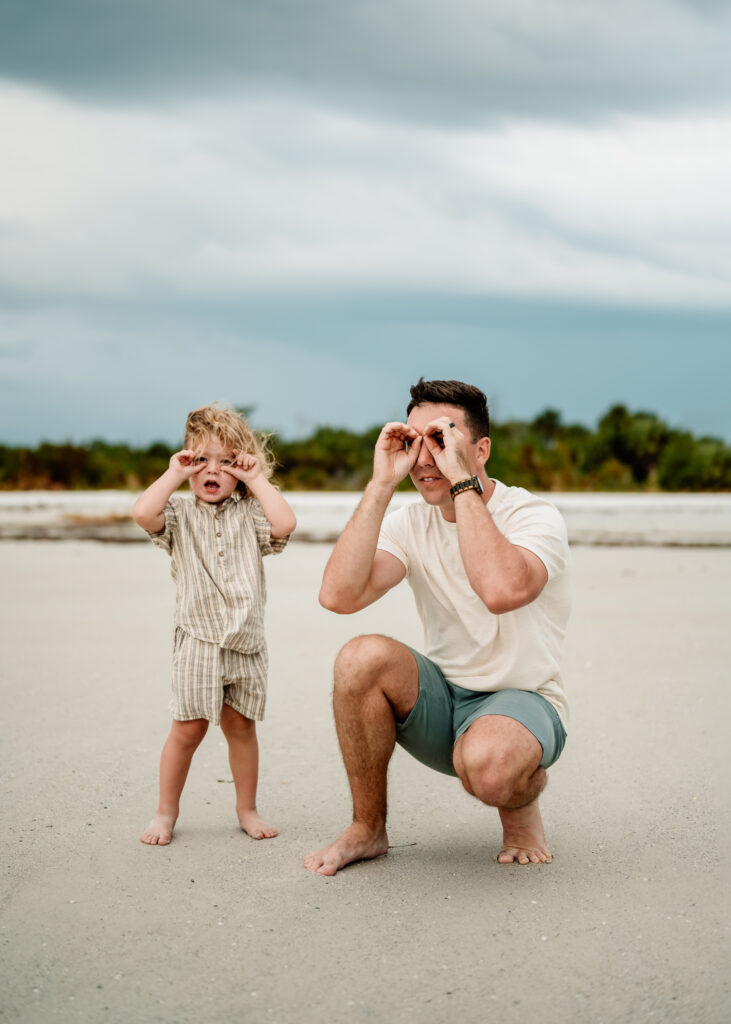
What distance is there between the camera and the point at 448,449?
3.69 metres

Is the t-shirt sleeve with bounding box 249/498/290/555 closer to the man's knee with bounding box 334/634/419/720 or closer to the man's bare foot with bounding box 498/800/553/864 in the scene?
the man's knee with bounding box 334/634/419/720

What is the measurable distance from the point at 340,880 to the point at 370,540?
3.71 feet

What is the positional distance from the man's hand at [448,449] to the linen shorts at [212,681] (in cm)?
101

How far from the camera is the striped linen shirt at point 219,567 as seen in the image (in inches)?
155

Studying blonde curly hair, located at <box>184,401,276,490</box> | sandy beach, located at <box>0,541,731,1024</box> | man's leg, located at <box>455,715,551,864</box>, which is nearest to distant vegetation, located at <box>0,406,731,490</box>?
sandy beach, located at <box>0,541,731,1024</box>

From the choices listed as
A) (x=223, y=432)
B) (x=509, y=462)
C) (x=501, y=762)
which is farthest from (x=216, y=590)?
(x=509, y=462)

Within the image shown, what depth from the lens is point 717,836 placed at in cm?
394

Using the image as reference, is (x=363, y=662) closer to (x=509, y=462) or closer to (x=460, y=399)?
(x=460, y=399)

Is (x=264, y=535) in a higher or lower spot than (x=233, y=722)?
higher

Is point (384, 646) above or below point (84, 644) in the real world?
above

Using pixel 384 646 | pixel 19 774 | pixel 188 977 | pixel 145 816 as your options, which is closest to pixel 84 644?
pixel 19 774

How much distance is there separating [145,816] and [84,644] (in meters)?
3.80

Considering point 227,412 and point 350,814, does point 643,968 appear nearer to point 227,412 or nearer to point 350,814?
point 350,814

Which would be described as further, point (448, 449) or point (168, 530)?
point (168, 530)
